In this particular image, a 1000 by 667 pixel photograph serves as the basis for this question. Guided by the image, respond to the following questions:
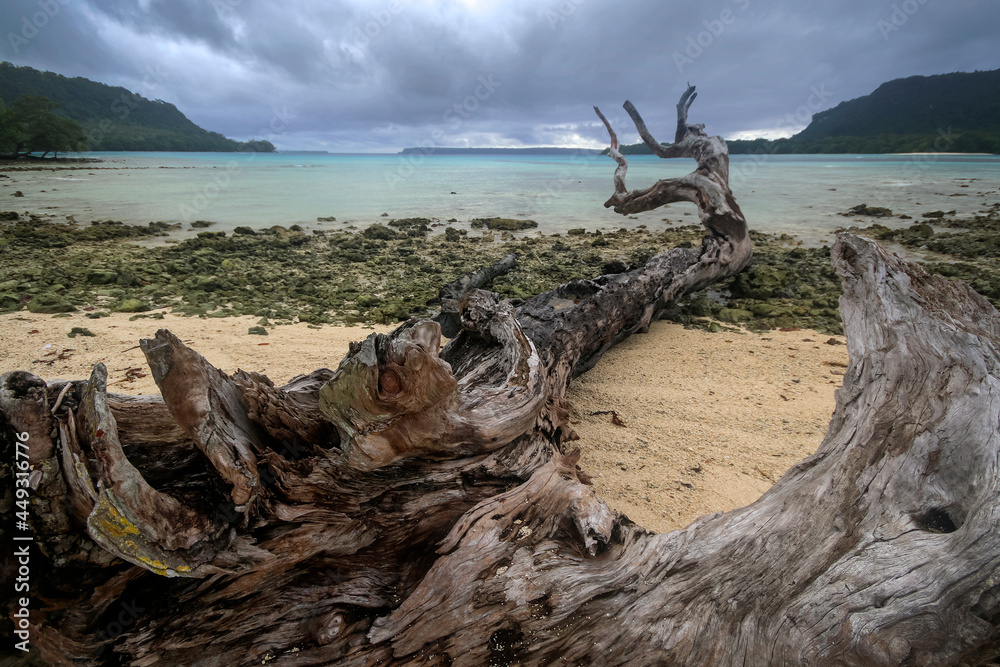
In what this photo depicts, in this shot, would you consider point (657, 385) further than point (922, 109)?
No

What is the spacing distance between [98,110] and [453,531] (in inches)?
6588

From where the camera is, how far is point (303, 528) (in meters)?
2.20

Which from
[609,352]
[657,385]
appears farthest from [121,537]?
[609,352]

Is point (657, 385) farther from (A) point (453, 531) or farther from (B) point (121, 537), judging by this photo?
(B) point (121, 537)

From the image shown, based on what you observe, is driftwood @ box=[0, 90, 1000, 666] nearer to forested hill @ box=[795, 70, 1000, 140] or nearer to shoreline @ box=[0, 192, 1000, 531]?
shoreline @ box=[0, 192, 1000, 531]

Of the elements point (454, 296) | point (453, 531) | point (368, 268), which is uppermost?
point (454, 296)

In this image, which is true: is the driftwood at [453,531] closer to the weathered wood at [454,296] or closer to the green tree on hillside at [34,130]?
the weathered wood at [454,296]

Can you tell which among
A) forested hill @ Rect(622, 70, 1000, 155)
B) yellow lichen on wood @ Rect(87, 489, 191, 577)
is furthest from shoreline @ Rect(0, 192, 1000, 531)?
forested hill @ Rect(622, 70, 1000, 155)

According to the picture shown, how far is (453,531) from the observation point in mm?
2355

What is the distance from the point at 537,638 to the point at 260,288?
798 centimetres

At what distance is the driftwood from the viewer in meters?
1.76

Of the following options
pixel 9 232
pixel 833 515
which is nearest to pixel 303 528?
pixel 833 515

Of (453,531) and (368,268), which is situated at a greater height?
(368,268)

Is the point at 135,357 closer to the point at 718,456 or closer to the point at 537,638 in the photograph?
the point at 537,638
